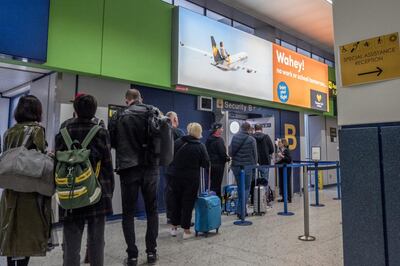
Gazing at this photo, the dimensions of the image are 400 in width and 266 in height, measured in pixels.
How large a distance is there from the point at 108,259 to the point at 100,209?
1182 mm

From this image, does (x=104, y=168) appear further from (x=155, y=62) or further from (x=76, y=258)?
(x=155, y=62)

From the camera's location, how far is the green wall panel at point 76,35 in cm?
403

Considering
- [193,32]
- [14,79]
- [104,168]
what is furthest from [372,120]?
[14,79]

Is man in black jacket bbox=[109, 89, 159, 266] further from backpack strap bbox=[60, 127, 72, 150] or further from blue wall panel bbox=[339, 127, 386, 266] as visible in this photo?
blue wall panel bbox=[339, 127, 386, 266]

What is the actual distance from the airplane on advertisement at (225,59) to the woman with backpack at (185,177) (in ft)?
7.56

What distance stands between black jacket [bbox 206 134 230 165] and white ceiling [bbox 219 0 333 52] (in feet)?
11.4

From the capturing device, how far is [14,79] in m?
4.78

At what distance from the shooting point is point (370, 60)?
165cm

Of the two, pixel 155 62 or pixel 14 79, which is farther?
pixel 155 62

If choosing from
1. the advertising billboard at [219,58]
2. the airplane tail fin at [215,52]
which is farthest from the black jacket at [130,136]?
the airplane tail fin at [215,52]

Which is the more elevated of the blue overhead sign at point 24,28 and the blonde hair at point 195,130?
the blue overhead sign at point 24,28

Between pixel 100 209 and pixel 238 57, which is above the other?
pixel 238 57

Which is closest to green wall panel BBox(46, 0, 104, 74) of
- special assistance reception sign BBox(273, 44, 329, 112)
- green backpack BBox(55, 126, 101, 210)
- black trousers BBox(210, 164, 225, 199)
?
black trousers BBox(210, 164, 225, 199)

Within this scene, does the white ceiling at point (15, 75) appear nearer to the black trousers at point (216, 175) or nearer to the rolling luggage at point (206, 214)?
the rolling luggage at point (206, 214)
